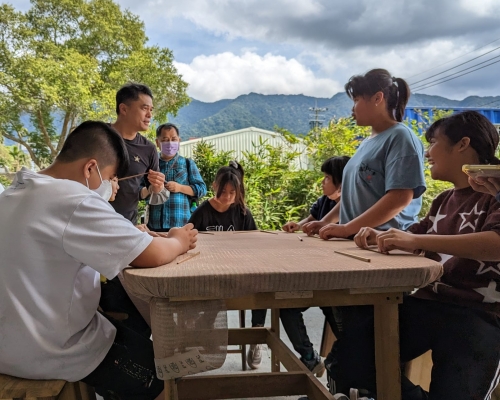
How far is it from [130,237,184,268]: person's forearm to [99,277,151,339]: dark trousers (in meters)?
0.57

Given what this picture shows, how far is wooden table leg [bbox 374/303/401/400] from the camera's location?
989mm

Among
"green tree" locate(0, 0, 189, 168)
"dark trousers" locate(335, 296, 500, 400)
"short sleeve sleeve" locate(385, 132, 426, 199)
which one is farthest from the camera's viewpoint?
"green tree" locate(0, 0, 189, 168)

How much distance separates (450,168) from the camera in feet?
4.11

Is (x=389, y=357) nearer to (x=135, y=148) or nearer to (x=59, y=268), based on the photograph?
(x=59, y=268)

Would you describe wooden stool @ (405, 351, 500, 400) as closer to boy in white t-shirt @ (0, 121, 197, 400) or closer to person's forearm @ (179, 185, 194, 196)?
boy in white t-shirt @ (0, 121, 197, 400)

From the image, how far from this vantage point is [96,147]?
3.92ft

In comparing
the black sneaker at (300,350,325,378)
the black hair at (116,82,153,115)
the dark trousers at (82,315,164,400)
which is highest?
the black hair at (116,82,153,115)

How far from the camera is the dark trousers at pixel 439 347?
3.39 feet

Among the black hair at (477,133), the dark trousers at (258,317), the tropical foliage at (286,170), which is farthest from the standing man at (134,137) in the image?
the tropical foliage at (286,170)

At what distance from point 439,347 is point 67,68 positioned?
34.7 ft

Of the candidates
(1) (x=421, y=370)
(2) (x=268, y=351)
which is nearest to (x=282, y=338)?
(2) (x=268, y=351)

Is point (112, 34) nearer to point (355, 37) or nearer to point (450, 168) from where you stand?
point (355, 37)

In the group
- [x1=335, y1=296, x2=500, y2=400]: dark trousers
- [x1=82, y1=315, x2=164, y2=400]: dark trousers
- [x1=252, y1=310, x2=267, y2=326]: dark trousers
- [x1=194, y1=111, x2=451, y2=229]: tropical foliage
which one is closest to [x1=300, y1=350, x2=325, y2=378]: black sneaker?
[x1=252, y1=310, x2=267, y2=326]: dark trousers

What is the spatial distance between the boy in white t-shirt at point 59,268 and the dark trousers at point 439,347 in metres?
0.56
